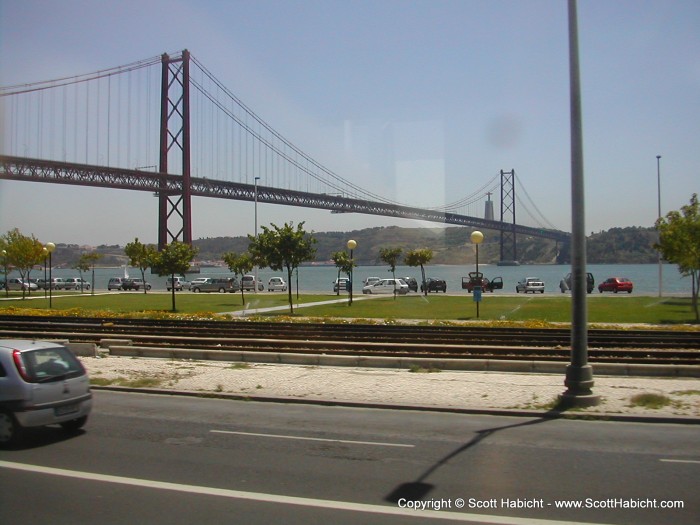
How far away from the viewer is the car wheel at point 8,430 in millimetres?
8656

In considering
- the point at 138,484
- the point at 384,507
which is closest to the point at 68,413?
the point at 138,484

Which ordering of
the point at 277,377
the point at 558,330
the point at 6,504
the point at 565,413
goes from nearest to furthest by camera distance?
the point at 6,504, the point at 565,413, the point at 277,377, the point at 558,330

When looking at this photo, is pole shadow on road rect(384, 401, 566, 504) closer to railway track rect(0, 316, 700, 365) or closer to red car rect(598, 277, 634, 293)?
railway track rect(0, 316, 700, 365)

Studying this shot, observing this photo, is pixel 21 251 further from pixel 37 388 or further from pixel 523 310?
pixel 37 388

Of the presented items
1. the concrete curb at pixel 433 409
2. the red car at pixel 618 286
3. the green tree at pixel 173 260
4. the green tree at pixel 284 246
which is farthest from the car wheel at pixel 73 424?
the red car at pixel 618 286

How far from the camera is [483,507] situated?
21.7 ft

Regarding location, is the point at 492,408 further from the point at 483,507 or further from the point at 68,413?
the point at 68,413

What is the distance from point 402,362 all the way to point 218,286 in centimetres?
5175

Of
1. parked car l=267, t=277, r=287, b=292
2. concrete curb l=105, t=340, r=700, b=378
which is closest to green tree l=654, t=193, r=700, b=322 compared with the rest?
concrete curb l=105, t=340, r=700, b=378

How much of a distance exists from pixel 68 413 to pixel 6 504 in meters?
2.69

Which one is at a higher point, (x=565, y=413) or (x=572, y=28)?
(x=572, y=28)

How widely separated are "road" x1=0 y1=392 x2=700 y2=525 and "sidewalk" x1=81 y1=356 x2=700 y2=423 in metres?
0.78

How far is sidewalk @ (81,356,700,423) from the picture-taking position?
1182cm

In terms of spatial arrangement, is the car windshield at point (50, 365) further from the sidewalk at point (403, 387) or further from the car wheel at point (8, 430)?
the sidewalk at point (403, 387)
